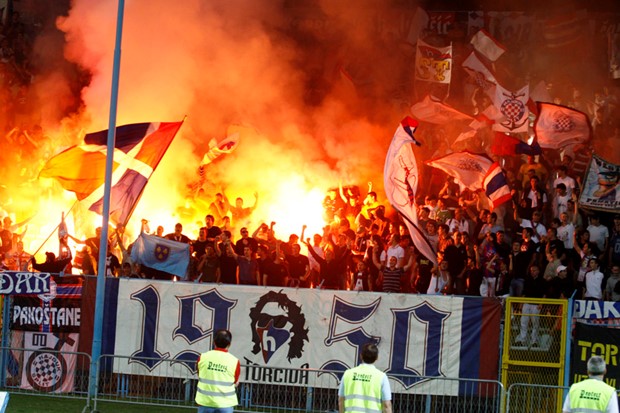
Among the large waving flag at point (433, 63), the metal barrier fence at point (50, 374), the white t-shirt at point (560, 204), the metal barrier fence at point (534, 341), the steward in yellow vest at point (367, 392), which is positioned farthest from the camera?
the large waving flag at point (433, 63)

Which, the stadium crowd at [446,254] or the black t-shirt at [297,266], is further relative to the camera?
the black t-shirt at [297,266]

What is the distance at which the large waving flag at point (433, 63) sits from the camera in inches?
891

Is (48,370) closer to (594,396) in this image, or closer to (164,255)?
Answer: (164,255)

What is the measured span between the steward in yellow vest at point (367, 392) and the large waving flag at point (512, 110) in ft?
37.1

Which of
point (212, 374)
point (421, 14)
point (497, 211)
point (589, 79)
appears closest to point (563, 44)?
point (589, 79)

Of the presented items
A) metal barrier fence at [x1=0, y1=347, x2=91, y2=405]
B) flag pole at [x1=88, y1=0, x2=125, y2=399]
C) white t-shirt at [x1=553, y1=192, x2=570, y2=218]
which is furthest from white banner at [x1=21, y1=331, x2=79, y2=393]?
white t-shirt at [x1=553, y1=192, x2=570, y2=218]

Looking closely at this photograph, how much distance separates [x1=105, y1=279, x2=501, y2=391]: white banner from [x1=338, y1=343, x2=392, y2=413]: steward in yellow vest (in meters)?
4.65

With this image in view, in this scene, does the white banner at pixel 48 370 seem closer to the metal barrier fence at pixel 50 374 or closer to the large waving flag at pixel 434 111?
the metal barrier fence at pixel 50 374

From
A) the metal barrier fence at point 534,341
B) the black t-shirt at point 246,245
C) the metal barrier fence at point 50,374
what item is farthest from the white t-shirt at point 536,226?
the metal barrier fence at point 50,374

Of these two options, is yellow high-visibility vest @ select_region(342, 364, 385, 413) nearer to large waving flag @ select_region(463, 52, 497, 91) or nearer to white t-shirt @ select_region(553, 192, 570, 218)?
white t-shirt @ select_region(553, 192, 570, 218)

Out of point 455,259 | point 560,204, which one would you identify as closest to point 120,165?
point 455,259

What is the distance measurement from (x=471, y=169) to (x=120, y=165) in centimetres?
619

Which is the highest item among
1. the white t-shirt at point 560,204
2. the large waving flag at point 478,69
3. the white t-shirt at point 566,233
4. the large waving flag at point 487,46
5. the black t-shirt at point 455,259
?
the large waving flag at point 487,46

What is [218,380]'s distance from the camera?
1060 cm
